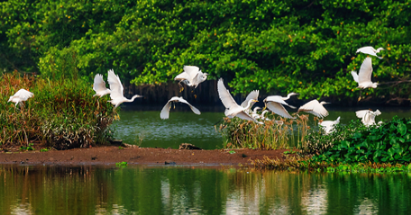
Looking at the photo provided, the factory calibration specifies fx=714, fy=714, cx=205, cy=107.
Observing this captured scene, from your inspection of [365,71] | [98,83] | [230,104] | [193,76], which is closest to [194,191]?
[230,104]

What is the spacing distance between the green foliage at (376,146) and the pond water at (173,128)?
6408mm

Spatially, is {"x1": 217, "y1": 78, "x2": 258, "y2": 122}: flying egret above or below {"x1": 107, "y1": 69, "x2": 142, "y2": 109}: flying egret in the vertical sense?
below

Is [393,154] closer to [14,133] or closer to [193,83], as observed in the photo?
[193,83]

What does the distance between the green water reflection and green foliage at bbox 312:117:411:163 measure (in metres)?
0.98

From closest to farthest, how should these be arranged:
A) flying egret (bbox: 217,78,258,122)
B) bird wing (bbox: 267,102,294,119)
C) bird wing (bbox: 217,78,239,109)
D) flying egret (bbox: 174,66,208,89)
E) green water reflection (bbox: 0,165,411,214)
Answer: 1. green water reflection (bbox: 0,165,411,214)
2. flying egret (bbox: 217,78,258,122)
3. bird wing (bbox: 217,78,239,109)
4. bird wing (bbox: 267,102,294,119)
5. flying egret (bbox: 174,66,208,89)

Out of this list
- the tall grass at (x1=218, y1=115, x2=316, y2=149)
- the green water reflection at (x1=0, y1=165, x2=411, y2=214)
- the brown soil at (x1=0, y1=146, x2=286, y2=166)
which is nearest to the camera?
the green water reflection at (x1=0, y1=165, x2=411, y2=214)

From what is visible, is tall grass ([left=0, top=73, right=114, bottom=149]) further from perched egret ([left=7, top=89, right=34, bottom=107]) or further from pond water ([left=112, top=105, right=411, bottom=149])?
pond water ([left=112, top=105, right=411, bottom=149])

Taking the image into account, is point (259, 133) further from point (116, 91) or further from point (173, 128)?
point (173, 128)

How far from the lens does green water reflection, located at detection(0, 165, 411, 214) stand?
432 inches

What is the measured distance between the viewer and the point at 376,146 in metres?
15.7

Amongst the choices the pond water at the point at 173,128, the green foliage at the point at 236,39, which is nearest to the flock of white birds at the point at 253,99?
the pond water at the point at 173,128

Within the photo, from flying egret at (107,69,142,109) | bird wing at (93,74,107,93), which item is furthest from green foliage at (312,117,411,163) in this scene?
bird wing at (93,74,107,93)

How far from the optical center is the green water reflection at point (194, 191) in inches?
432

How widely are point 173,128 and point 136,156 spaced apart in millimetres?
12152
